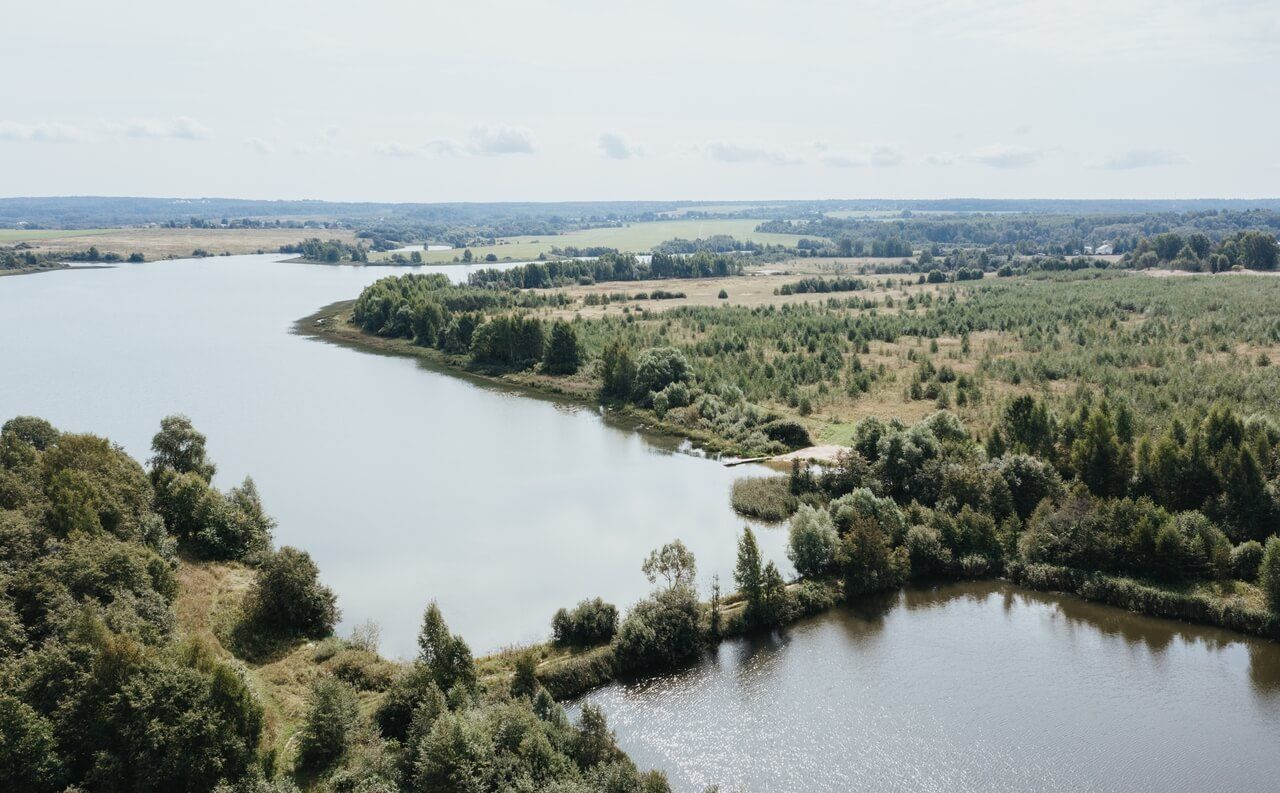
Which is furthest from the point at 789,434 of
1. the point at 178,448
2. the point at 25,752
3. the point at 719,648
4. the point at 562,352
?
the point at 25,752

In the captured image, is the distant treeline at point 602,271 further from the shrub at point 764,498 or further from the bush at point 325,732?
the bush at point 325,732

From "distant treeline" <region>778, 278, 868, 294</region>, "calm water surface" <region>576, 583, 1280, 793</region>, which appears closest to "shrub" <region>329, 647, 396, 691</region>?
"calm water surface" <region>576, 583, 1280, 793</region>

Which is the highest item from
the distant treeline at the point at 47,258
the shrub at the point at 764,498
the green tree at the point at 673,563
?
the distant treeline at the point at 47,258

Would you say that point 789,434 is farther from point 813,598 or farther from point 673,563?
point 673,563

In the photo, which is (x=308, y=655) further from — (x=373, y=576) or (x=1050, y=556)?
(x=1050, y=556)

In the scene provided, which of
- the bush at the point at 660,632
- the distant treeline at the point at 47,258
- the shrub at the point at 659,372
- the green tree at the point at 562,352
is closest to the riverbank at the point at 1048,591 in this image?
the bush at the point at 660,632
